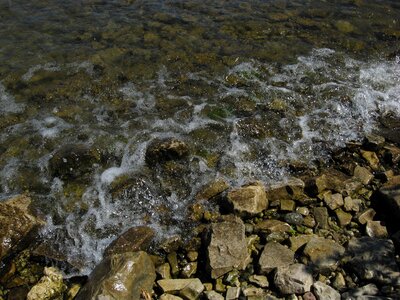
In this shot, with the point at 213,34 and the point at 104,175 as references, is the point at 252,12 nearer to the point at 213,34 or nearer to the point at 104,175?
the point at 213,34

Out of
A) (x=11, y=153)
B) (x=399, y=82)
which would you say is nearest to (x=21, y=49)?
(x=11, y=153)

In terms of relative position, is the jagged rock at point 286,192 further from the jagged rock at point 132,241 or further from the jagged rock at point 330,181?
the jagged rock at point 132,241

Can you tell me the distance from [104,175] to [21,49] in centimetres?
505

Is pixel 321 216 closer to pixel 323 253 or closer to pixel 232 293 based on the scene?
pixel 323 253

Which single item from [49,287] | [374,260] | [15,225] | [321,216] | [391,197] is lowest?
[49,287]

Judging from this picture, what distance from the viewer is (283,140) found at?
24.5 ft

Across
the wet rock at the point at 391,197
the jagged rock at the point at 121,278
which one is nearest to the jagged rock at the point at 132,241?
the jagged rock at the point at 121,278

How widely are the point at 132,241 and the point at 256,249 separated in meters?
1.75

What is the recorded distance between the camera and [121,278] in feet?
15.8

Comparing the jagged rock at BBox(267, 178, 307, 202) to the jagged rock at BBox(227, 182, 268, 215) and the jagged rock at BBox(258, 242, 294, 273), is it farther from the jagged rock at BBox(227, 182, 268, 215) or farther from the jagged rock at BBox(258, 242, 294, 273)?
the jagged rock at BBox(258, 242, 294, 273)

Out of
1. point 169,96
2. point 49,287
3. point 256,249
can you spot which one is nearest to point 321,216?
point 256,249

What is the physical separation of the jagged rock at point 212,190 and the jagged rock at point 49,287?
2.34 m

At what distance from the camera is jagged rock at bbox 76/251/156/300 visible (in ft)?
15.4

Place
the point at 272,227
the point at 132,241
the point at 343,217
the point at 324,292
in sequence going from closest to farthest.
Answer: the point at 324,292 → the point at 132,241 → the point at 272,227 → the point at 343,217
